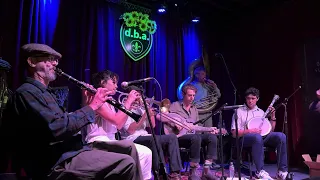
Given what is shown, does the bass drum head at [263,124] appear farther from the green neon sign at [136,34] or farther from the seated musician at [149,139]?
the green neon sign at [136,34]

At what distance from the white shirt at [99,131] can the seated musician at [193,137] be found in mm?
1661

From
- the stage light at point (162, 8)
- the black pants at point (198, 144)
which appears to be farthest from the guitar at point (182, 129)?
the stage light at point (162, 8)

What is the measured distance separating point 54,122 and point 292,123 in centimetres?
634

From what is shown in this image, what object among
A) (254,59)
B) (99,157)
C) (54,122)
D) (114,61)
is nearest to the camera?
(54,122)

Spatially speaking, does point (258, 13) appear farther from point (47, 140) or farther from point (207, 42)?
point (47, 140)

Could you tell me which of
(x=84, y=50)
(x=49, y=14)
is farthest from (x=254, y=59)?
(x=49, y=14)

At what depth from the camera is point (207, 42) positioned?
332 inches

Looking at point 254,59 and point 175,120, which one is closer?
point 175,120

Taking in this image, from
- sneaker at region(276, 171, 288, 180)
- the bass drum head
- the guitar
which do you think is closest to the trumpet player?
the guitar

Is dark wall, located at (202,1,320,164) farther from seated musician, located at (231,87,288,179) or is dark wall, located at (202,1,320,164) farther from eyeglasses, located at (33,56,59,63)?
eyeglasses, located at (33,56,59,63)

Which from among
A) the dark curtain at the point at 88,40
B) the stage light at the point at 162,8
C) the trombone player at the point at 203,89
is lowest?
the trombone player at the point at 203,89

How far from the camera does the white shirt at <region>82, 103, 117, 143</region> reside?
3.52 metres

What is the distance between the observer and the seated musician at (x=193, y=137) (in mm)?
5094

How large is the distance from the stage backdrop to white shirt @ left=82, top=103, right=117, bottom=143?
2148 millimetres
